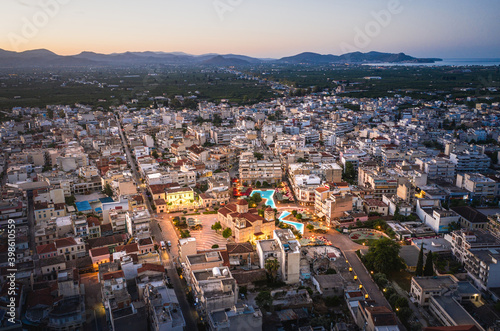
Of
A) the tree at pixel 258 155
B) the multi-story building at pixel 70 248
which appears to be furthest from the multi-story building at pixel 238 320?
the tree at pixel 258 155

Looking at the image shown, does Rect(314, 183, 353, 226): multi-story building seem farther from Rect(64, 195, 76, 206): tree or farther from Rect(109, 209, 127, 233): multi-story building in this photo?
Rect(64, 195, 76, 206): tree

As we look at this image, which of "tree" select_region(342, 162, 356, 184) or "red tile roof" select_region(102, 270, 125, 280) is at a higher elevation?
"red tile roof" select_region(102, 270, 125, 280)

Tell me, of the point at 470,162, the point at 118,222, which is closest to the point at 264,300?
the point at 118,222

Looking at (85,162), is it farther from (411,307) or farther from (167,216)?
(411,307)

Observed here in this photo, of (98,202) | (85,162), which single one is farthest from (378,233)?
(85,162)

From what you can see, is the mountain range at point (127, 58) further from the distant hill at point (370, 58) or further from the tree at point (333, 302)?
the tree at point (333, 302)

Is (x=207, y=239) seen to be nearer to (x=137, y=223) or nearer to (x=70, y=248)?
(x=137, y=223)

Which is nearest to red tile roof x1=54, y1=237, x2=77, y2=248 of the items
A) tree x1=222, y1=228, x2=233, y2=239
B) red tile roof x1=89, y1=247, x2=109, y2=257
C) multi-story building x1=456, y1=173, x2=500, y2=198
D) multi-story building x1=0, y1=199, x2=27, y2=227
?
red tile roof x1=89, y1=247, x2=109, y2=257
